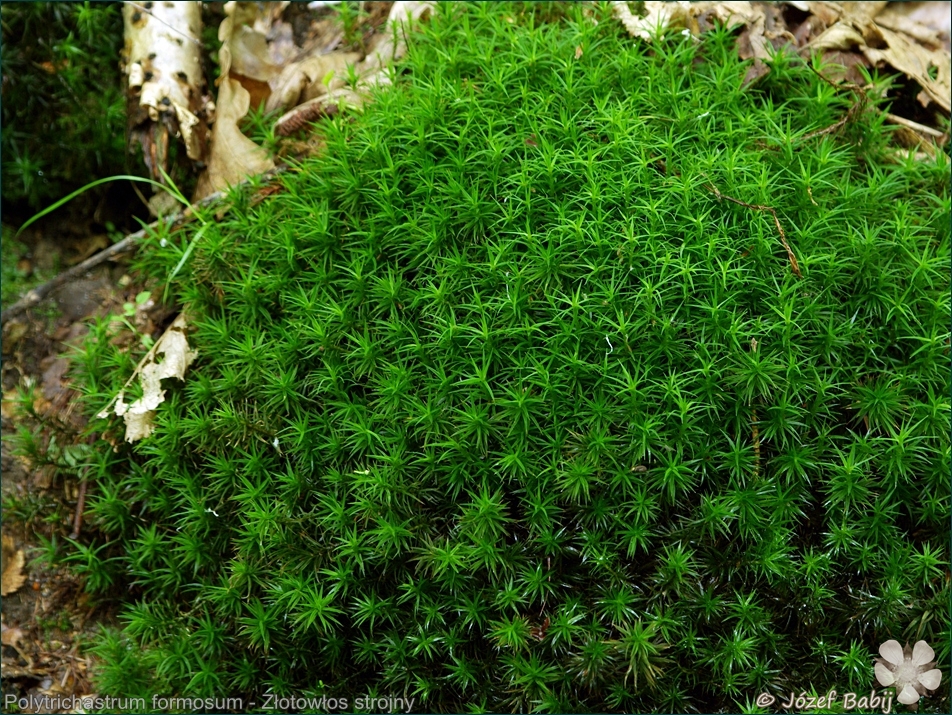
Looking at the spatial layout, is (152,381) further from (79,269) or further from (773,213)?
(773,213)

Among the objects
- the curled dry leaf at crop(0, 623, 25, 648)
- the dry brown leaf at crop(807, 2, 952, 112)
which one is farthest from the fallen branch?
the dry brown leaf at crop(807, 2, 952, 112)

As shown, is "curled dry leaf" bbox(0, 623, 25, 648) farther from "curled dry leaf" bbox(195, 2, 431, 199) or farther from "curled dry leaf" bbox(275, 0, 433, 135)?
"curled dry leaf" bbox(275, 0, 433, 135)

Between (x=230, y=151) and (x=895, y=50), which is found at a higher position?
(x=895, y=50)

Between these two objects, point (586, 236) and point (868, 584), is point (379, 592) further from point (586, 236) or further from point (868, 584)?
point (868, 584)

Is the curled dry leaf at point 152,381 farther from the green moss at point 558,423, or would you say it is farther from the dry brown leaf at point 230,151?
the dry brown leaf at point 230,151

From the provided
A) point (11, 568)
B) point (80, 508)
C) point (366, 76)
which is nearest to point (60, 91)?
point (366, 76)

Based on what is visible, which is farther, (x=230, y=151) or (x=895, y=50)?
(x=230, y=151)

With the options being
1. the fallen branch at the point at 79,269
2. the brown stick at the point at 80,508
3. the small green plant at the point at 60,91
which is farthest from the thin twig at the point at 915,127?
the brown stick at the point at 80,508
